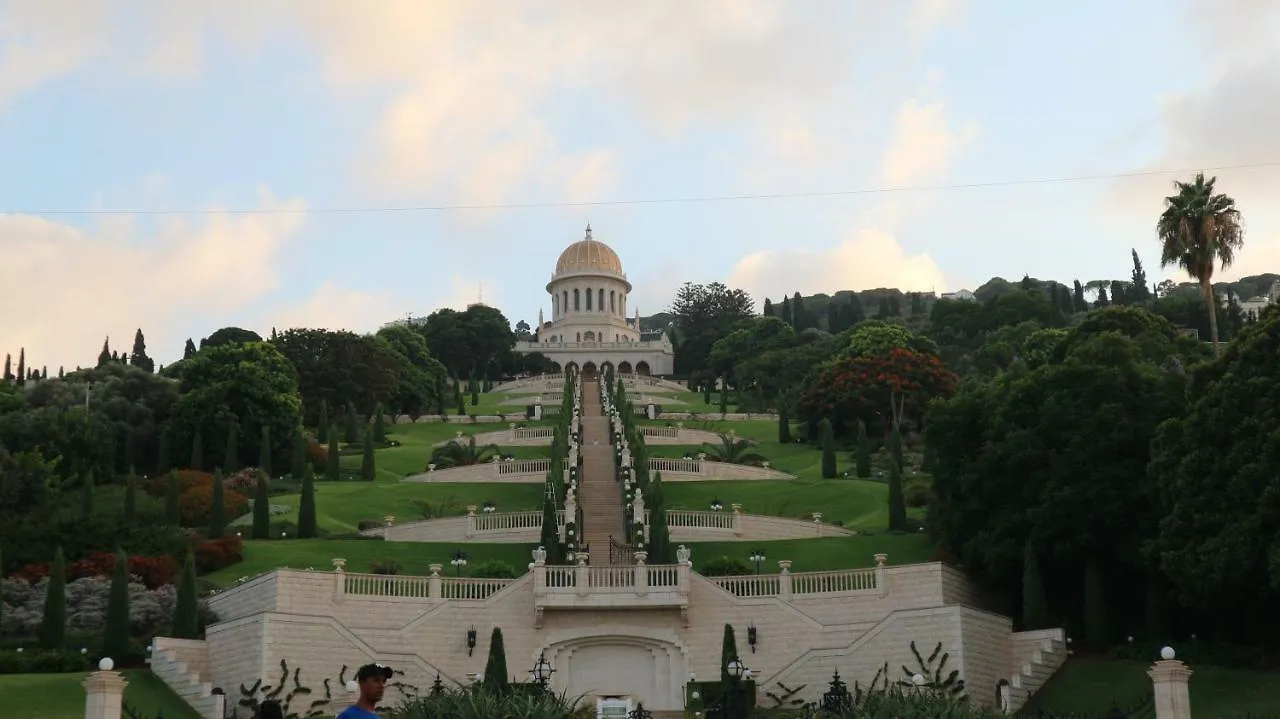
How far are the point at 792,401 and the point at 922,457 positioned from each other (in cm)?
2132

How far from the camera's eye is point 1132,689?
108ft

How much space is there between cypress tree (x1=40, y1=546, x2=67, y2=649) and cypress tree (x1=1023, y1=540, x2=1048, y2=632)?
A: 80.1ft

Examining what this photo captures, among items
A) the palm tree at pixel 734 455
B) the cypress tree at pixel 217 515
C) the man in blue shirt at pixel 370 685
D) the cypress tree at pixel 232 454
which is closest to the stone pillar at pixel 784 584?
the cypress tree at pixel 217 515

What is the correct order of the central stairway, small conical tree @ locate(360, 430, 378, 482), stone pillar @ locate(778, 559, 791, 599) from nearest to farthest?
stone pillar @ locate(778, 559, 791, 599), the central stairway, small conical tree @ locate(360, 430, 378, 482)

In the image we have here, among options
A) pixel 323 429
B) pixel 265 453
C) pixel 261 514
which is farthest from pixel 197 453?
pixel 261 514

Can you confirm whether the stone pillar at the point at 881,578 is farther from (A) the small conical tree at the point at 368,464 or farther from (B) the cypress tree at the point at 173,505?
(A) the small conical tree at the point at 368,464

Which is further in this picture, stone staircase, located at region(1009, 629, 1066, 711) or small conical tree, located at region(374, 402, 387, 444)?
small conical tree, located at region(374, 402, 387, 444)

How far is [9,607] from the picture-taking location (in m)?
39.2

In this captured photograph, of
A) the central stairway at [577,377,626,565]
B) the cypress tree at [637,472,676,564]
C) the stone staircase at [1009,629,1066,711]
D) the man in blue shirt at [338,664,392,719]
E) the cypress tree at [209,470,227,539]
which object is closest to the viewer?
the man in blue shirt at [338,664,392,719]

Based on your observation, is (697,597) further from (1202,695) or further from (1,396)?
(1,396)

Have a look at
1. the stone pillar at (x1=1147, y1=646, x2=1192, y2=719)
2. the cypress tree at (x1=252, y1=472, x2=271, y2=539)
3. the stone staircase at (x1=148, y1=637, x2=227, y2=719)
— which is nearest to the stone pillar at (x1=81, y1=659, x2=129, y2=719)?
the stone staircase at (x1=148, y1=637, x2=227, y2=719)

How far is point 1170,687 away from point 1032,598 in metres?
9.84

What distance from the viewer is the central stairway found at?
1876 inches

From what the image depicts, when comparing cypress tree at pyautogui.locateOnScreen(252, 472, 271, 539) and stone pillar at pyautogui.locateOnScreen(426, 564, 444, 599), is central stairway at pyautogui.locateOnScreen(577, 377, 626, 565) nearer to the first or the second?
stone pillar at pyautogui.locateOnScreen(426, 564, 444, 599)
